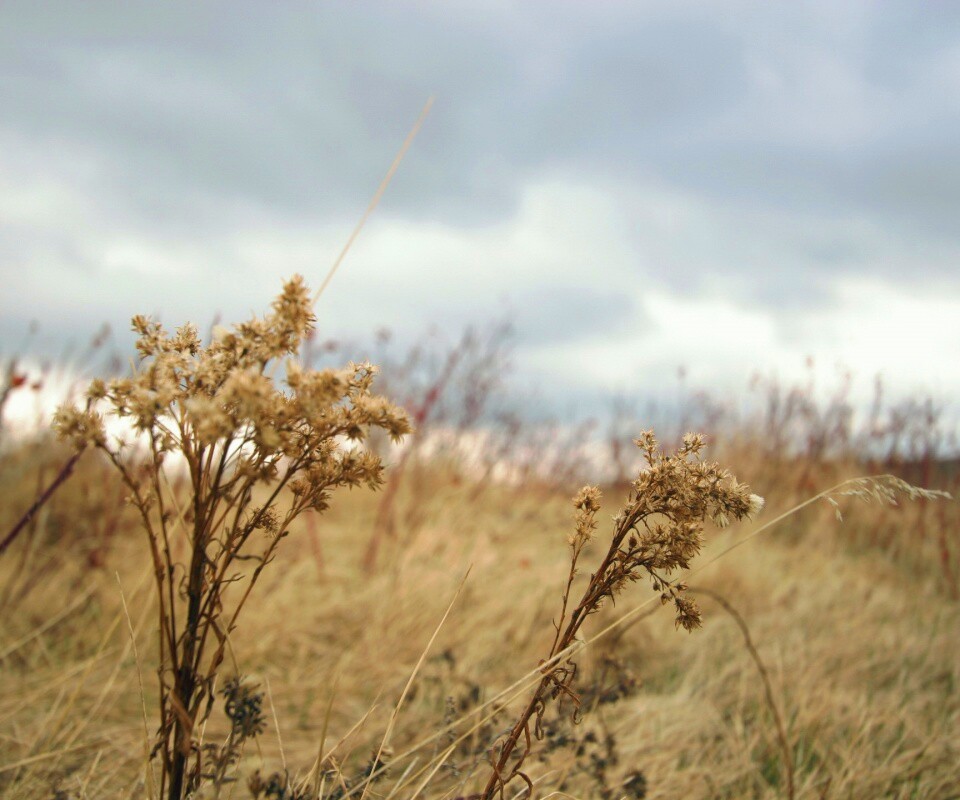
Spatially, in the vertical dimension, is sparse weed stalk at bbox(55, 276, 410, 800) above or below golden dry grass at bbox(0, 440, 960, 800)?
above

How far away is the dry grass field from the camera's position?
177cm

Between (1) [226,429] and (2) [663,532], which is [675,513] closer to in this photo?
(2) [663,532]

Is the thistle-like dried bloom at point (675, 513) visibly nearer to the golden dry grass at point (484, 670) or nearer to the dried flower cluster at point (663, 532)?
the dried flower cluster at point (663, 532)

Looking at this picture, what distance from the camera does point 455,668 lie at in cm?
288

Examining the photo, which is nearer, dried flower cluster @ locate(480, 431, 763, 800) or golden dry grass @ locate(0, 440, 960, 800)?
dried flower cluster @ locate(480, 431, 763, 800)

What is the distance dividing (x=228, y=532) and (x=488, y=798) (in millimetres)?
603

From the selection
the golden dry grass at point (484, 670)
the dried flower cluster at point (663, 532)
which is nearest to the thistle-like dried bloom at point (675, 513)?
the dried flower cluster at point (663, 532)

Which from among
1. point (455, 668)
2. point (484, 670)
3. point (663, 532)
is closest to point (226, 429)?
point (663, 532)

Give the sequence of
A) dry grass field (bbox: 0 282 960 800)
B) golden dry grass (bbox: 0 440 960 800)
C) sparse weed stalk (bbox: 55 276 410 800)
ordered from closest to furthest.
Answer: sparse weed stalk (bbox: 55 276 410 800), dry grass field (bbox: 0 282 960 800), golden dry grass (bbox: 0 440 960 800)

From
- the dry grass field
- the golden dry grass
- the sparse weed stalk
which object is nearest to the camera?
the sparse weed stalk

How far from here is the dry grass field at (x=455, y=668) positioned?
1.77 metres

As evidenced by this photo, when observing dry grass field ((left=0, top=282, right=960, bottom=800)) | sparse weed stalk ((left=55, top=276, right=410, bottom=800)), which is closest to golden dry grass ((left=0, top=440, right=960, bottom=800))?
dry grass field ((left=0, top=282, right=960, bottom=800))

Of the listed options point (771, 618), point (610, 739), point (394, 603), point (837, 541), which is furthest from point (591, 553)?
point (837, 541)

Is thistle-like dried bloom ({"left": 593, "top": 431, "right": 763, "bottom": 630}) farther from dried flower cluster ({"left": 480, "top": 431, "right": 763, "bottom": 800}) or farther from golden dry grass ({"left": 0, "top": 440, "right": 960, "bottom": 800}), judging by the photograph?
golden dry grass ({"left": 0, "top": 440, "right": 960, "bottom": 800})
